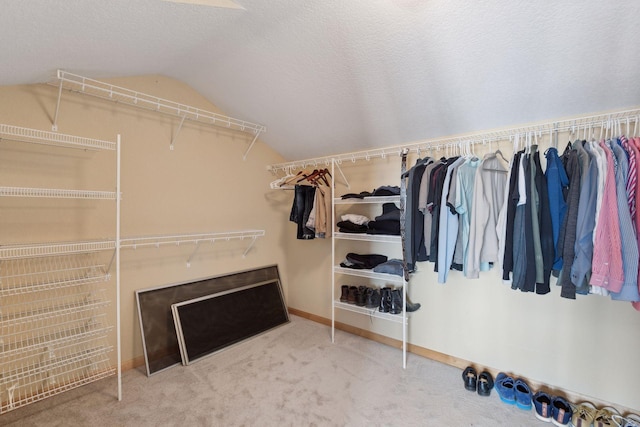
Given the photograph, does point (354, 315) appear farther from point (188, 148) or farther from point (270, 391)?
point (188, 148)

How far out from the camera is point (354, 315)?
3.02 m

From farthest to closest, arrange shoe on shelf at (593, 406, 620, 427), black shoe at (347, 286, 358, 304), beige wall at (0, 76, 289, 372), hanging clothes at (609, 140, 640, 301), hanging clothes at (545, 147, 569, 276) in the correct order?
black shoe at (347, 286, 358, 304)
beige wall at (0, 76, 289, 372)
shoe on shelf at (593, 406, 620, 427)
hanging clothes at (545, 147, 569, 276)
hanging clothes at (609, 140, 640, 301)

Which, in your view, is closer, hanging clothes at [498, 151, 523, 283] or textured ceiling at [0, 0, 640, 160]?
textured ceiling at [0, 0, 640, 160]

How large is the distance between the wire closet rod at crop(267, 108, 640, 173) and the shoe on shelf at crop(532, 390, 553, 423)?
1.71 metres

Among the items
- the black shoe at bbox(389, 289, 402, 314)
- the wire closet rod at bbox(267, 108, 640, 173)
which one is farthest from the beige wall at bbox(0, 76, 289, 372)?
the black shoe at bbox(389, 289, 402, 314)

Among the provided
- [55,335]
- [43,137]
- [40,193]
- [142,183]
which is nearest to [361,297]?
[142,183]

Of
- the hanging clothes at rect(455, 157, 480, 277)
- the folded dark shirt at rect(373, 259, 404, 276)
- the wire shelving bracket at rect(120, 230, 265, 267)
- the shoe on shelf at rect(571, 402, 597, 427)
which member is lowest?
the shoe on shelf at rect(571, 402, 597, 427)

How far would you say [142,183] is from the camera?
96.4 inches

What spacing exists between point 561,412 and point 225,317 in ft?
8.42

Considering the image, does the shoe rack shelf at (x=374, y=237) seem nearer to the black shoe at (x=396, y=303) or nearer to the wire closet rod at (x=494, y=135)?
the black shoe at (x=396, y=303)

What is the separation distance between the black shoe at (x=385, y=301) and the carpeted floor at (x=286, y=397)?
16.3 inches

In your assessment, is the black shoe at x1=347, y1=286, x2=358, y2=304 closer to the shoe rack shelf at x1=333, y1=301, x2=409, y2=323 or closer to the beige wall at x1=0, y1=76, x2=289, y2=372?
the shoe rack shelf at x1=333, y1=301, x2=409, y2=323

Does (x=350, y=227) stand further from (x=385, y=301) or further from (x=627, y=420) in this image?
(x=627, y=420)

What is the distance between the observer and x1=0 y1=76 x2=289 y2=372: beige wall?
1.93 meters
